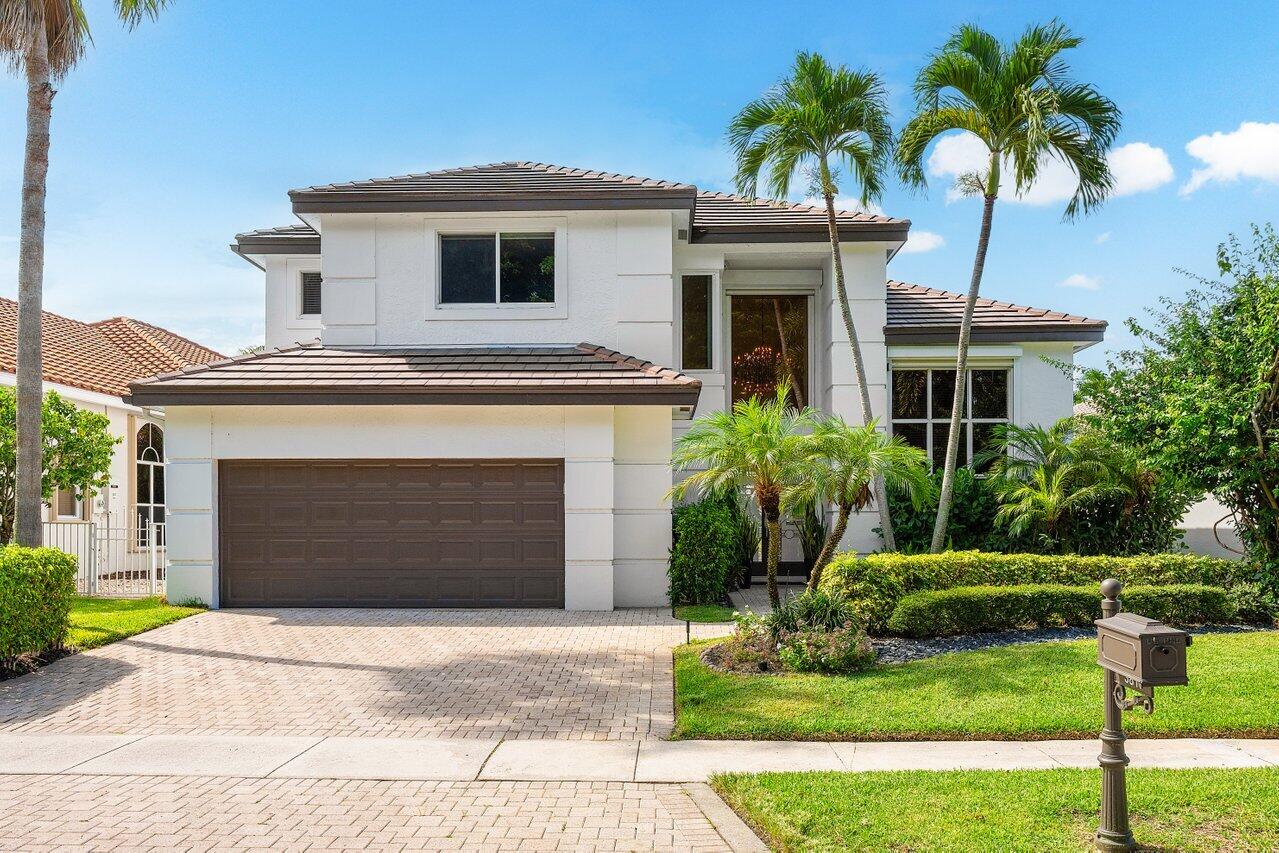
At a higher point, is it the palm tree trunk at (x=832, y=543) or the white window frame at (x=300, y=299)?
the white window frame at (x=300, y=299)

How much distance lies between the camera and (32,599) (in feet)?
31.4

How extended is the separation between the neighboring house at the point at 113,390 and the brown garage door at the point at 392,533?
14.5 ft

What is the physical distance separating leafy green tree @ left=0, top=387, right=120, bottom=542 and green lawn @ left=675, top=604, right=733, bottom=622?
410 inches

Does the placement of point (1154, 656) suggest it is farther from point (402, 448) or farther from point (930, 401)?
point (930, 401)

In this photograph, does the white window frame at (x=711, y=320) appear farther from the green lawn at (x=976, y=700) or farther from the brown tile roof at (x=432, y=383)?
the green lawn at (x=976, y=700)

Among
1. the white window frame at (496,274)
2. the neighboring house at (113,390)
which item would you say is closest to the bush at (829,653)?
the white window frame at (496,274)

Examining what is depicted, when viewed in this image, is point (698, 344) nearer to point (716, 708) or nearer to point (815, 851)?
point (716, 708)

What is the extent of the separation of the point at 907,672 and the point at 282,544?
30.6ft

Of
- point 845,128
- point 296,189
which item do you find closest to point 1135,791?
point 845,128

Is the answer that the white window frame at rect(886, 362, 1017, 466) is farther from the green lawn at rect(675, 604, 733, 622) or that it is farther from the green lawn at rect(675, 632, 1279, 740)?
the green lawn at rect(675, 632, 1279, 740)

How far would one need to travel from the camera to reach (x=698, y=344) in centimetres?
1634

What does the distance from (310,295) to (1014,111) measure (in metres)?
13.7

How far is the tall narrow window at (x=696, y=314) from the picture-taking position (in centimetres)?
1620

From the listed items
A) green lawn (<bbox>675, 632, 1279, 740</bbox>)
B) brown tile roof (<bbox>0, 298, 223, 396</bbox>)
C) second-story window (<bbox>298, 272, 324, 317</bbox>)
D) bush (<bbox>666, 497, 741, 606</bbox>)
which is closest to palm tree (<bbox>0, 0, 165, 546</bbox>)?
brown tile roof (<bbox>0, 298, 223, 396</bbox>)
